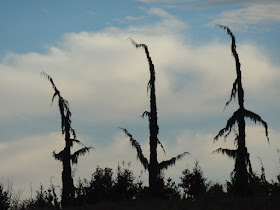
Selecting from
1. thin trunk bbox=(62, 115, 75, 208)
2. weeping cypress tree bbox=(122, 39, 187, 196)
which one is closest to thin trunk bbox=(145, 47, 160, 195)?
weeping cypress tree bbox=(122, 39, 187, 196)

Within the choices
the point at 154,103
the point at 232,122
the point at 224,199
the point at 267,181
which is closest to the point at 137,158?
the point at 154,103

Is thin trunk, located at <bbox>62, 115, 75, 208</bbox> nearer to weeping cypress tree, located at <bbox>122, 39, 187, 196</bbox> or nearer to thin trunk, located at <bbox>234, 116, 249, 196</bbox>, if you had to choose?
weeping cypress tree, located at <bbox>122, 39, 187, 196</bbox>

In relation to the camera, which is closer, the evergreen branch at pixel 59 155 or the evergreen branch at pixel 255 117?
the evergreen branch at pixel 255 117

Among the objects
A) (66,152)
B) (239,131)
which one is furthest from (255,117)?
(66,152)

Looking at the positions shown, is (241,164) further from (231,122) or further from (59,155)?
(59,155)

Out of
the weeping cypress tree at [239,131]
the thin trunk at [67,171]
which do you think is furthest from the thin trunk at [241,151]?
the thin trunk at [67,171]

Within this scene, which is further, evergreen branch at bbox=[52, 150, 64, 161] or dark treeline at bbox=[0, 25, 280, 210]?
evergreen branch at bbox=[52, 150, 64, 161]

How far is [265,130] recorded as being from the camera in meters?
33.7

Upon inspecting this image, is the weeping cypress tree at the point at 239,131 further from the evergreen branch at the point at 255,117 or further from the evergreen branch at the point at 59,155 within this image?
the evergreen branch at the point at 59,155

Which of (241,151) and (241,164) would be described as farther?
(241,151)

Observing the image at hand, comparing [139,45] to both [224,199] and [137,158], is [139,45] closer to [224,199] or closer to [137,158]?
[137,158]

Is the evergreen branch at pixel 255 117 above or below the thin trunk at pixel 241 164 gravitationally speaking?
above

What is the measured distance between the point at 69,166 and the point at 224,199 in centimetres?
1682

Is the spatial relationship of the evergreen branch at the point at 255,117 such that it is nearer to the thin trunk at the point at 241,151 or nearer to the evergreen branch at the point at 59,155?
the thin trunk at the point at 241,151
